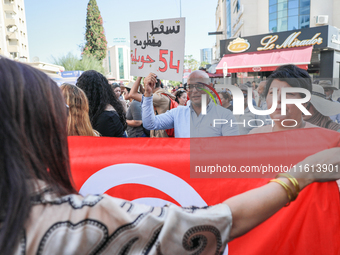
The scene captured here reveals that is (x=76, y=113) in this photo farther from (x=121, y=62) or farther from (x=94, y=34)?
(x=121, y=62)

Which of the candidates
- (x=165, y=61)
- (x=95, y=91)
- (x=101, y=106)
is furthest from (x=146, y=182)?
(x=165, y=61)

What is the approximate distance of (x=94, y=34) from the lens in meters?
47.5

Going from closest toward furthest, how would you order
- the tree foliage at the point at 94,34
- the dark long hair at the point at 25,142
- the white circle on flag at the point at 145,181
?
the dark long hair at the point at 25,142 < the white circle on flag at the point at 145,181 < the tree foliage at the point at 94,34

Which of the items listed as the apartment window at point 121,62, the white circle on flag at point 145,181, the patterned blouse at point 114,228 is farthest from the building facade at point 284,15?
the apartment window at point 121,62

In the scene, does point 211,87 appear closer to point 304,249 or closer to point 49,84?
point 304,249

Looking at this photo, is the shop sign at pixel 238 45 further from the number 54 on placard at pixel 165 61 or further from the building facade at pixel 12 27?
the building facade at pixel 12 27

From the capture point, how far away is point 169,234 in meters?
0.72

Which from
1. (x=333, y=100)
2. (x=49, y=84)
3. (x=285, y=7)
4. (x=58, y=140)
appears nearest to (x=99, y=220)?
(x=58, y=140)

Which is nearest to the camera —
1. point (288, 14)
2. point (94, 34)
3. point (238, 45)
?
point (238, 45)

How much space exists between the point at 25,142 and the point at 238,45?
62.5 feet

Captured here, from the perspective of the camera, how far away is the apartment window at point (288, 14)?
20.2 meters

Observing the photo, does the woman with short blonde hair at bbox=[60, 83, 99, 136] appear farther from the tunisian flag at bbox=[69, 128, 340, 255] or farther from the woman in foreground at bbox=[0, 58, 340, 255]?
the woman in foreground at bbox=[0, 58, 340, 255]

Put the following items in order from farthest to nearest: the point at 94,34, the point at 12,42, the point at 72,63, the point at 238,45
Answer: the point at 12,42 < the point at 94,34 < the point at 72,63 < the point at 238,45

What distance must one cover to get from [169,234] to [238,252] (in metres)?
0.88
